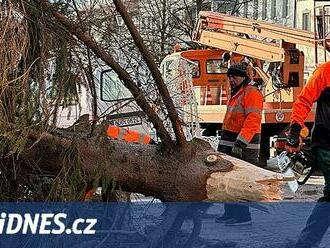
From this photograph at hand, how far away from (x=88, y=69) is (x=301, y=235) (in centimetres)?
217

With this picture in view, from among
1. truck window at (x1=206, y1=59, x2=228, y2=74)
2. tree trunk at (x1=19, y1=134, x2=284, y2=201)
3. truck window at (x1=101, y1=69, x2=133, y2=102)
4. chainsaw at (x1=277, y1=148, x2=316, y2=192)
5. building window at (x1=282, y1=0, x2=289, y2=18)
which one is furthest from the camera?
building window at (x1=282, y1=0, x2=289, y2=18)

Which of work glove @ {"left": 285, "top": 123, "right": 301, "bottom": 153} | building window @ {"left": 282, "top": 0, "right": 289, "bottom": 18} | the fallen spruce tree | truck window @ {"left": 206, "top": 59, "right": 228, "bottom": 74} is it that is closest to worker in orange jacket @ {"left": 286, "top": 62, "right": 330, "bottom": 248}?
work glove @ {"left": 285, "top": 123, "right": 301, "bottom": 153}

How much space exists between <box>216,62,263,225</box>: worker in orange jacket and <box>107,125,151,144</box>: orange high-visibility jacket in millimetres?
1320

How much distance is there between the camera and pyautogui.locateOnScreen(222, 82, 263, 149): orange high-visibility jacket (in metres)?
6.31

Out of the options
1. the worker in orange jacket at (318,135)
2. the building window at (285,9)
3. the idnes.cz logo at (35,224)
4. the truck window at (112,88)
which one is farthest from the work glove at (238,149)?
the building window at (285,9)

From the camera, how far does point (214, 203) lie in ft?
14.7

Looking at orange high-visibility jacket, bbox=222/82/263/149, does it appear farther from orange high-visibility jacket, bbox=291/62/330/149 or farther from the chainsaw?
orange high-visibility jacket, bbox=291/62/330/149

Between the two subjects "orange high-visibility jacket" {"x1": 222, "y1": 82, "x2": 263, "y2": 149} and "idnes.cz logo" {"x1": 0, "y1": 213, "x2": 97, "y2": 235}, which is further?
"orange high-visibility jacket" {"x1": 222, "y1": 82, "x2": 263, "y2": 149}

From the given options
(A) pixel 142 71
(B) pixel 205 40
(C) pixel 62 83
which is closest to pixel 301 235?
(A) pixel 142 71

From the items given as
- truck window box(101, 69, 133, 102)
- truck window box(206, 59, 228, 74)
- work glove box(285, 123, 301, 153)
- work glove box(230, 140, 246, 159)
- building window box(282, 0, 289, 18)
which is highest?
truck window box(101, 69, 133, 102)

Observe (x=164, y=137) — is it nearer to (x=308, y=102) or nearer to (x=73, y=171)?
(x=73, y=171)

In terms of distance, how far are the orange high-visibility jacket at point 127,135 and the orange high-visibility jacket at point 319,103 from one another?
1248mm

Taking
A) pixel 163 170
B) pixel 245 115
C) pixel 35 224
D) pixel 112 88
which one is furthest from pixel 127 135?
pixel 245 115

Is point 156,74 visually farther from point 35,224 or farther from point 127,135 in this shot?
point 35,224
